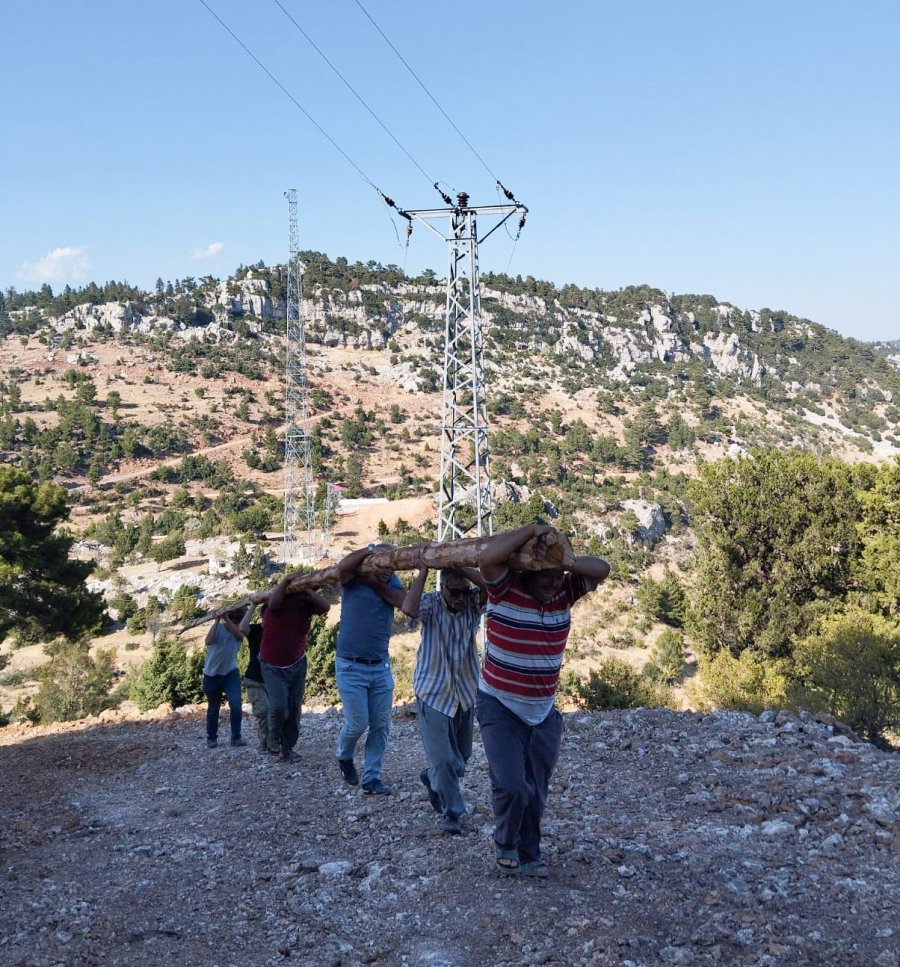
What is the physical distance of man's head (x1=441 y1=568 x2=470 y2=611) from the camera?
5.35m

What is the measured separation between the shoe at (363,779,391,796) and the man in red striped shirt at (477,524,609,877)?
2.27 metres

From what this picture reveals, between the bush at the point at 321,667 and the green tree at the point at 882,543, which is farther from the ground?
the green tree at the point at 882,543

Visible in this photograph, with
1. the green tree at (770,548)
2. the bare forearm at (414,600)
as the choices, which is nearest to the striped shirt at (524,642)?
the bare forearm at (414,600)

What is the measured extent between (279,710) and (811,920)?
5.40m

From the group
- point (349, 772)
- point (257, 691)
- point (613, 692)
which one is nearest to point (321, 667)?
point (613, 692)

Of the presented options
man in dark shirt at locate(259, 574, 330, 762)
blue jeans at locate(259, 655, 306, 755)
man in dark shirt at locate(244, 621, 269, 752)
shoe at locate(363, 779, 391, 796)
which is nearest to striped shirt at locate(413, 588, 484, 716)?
shoe at locate(363, 779, 391, 796)

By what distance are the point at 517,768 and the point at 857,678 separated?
8.53 m

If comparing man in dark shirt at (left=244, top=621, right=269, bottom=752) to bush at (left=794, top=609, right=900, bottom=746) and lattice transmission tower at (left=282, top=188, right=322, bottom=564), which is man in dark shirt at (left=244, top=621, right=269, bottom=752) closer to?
bush at (left=794, top=609, right=900, bottom=746)

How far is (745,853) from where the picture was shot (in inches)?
199

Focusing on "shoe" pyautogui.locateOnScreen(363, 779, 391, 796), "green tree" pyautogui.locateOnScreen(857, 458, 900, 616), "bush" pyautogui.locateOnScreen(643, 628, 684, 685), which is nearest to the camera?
"shoe" pyautogui.locateOnScreen(363, 779, 391, 796)

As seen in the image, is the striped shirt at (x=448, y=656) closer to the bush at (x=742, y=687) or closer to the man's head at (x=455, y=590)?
the man's head at (x=455, y=590)

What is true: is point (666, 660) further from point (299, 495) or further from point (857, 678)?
point (299, 495)

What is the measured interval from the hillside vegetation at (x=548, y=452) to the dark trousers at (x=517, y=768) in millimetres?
7361

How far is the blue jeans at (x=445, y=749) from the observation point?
5.49m
